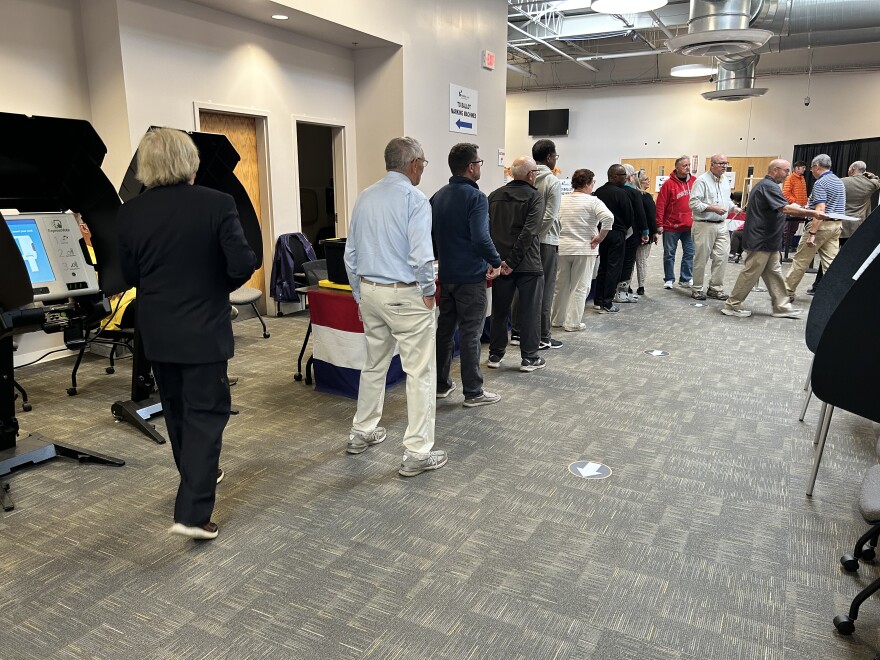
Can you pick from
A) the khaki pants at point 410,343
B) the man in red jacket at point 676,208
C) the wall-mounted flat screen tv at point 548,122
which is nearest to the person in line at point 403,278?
the khaki pants at point 410,343

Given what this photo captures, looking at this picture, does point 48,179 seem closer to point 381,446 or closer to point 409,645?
point 381,446

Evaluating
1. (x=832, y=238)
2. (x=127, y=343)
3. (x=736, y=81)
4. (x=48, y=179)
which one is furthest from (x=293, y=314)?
(x=736, y=81)

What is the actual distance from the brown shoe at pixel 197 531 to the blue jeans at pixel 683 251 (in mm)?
7270

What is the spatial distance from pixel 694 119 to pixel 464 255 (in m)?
13.2

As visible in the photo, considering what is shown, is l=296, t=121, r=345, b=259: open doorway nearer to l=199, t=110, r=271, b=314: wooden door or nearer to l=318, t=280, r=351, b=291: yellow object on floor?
l=199, t=110, r=271, b=314: wooden door

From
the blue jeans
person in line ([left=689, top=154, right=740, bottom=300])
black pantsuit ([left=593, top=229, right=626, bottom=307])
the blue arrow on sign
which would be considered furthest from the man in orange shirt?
the blue arrow on sign

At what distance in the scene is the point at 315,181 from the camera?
8.90 metres

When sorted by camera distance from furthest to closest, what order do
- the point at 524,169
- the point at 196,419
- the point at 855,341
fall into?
the point at 524,169 → the point at 196,419 → the point at 855,341

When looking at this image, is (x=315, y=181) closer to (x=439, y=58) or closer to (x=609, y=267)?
(x=439, y=58)

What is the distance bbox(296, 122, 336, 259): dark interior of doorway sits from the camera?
8461 mm

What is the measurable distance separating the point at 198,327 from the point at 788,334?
5.66 meters

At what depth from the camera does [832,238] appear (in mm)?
7055

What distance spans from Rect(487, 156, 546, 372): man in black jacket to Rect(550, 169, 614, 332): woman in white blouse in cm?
125

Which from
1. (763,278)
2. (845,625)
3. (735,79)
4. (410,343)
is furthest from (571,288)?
(735,79)
